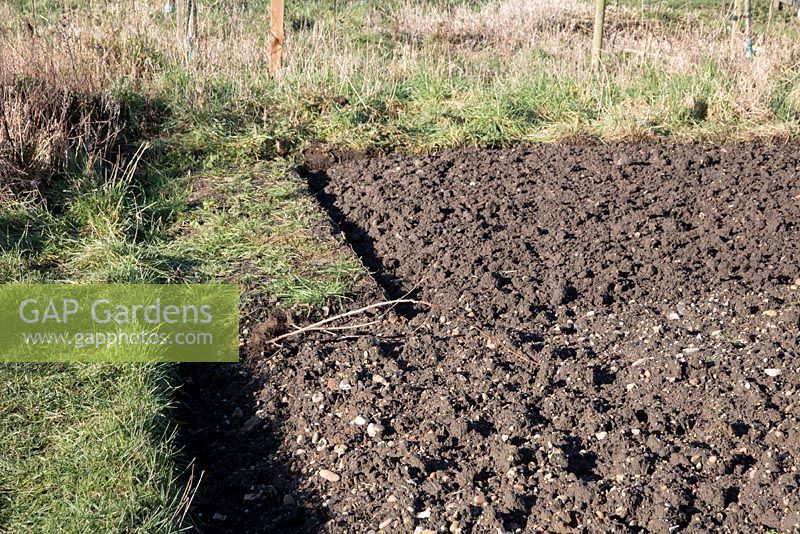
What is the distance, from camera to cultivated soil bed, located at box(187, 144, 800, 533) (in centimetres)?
287

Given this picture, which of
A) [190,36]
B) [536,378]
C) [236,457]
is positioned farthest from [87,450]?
[190,36]

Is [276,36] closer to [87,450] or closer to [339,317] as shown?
[339,317]

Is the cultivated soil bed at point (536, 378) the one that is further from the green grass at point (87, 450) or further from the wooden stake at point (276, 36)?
the wooden stake at point (276, 36)

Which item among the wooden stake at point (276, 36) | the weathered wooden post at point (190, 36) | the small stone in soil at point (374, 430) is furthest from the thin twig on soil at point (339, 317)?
the weathered wooden post at point (190, 36)

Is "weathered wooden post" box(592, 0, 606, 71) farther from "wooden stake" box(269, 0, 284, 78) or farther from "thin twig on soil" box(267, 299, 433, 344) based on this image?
"thin twig on soil" box(267, 299, 433, 344)

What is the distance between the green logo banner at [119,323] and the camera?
372 centimetres

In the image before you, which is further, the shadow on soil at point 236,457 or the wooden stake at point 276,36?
the wooden stake at point 276,36

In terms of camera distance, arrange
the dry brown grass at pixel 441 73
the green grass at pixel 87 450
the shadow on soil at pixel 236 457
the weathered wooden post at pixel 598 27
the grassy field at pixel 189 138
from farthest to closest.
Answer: the weathered wooden post at pixel 598 27 → the dry brown grass at pixel 441 73 → the grassy field at pixel 189 138 → the shadow on soil at pixel 236 457 → the green grass at pixel 87 450

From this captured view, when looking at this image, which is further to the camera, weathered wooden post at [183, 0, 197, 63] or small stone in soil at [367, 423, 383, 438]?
weathered wooden post at [183, 0, 197, 63]

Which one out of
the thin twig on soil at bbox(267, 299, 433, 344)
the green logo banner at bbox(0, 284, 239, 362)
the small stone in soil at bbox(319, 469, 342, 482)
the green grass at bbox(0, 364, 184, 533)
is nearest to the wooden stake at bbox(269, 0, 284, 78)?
the green logo banner at bbox(0, 284, 239, 362)

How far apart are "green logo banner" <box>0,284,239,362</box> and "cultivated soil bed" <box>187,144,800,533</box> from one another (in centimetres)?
20

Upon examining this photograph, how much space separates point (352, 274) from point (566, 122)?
3.03 meters

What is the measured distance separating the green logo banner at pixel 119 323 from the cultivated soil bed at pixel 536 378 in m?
0.20

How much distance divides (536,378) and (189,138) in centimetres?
363
